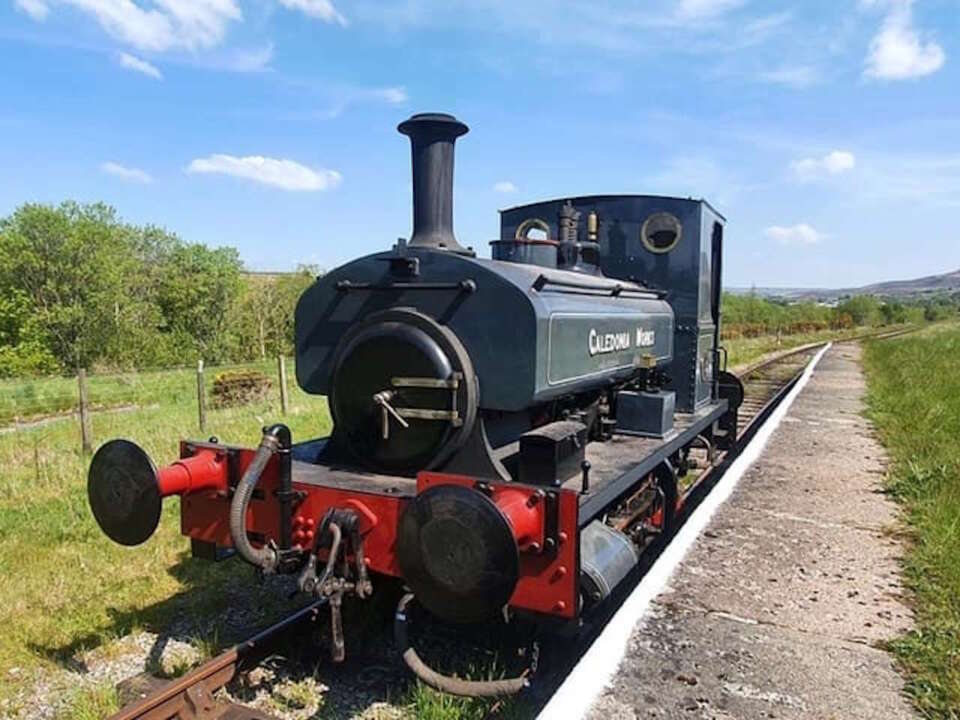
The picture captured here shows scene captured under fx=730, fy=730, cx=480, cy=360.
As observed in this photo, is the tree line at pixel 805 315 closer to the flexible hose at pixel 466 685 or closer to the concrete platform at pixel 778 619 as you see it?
the concrete platform at pixel 778 619

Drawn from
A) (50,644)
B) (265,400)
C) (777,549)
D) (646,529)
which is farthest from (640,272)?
(265,400)

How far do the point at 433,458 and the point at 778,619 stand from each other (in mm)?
1853

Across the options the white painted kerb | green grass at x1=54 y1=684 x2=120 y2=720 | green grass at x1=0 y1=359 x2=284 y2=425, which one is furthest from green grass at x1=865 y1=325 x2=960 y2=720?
green grass at x1=0 y1=359 x2=284 y2=425

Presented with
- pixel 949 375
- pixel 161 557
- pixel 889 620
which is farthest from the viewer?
pixel 949 375

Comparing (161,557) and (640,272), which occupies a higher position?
(640,272)

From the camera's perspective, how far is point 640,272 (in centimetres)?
687

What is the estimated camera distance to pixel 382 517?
11.4ft

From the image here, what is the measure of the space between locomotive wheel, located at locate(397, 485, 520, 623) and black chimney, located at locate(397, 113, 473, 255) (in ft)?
5.34

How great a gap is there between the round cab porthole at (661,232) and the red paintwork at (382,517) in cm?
413

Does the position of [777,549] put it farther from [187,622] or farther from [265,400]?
[265,400]

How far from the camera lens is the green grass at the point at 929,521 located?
2.95 meters

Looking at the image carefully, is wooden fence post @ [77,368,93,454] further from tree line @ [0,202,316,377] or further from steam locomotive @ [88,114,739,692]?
tree line @ [0,202,316,377]

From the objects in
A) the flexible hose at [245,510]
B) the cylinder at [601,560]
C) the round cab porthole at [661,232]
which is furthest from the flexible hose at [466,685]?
the round cab porthole at [661,232]

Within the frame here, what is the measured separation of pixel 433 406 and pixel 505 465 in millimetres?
617
